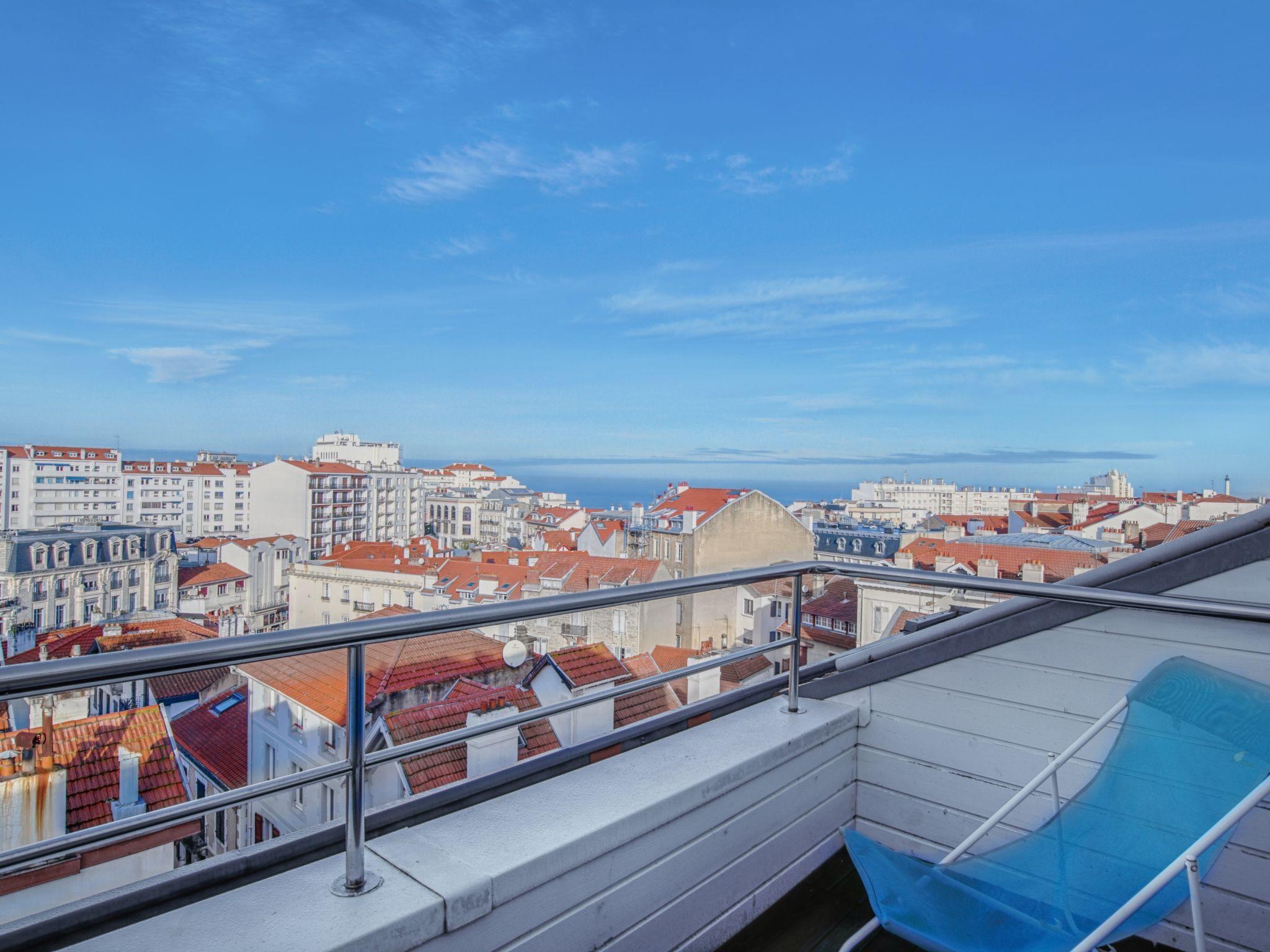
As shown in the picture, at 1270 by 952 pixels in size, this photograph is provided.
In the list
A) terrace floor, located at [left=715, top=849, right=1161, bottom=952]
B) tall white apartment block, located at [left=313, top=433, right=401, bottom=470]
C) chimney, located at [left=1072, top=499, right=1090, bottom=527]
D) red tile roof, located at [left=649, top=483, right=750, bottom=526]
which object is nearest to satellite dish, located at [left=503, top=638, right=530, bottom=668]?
terrace floor, located at [left=715, top=849, right=1161, bottom=952]

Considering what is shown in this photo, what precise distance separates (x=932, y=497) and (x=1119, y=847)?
110 ft

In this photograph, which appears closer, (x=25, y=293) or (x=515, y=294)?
(x=515, y=294)

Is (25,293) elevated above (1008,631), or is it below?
above

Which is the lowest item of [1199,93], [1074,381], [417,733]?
[417,733]

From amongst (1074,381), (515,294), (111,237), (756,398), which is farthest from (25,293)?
(1074,381)

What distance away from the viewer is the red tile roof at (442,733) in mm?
1513

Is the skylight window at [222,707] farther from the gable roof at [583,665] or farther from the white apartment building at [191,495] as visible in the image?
the white apartment building at [191,495]

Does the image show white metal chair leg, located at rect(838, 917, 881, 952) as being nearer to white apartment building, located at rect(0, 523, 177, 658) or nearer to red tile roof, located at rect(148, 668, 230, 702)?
red tile roof, located at rect(148, 668, 230, 702)

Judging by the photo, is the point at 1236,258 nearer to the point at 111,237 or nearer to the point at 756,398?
the point at 756,398

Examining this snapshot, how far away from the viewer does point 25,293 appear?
51312 mm

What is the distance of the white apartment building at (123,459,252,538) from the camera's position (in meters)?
55.2

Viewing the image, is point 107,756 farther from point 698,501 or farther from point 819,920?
point 698,501

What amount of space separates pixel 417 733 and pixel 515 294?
43.5m

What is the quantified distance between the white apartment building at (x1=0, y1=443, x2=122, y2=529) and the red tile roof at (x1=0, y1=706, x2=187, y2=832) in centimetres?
4933
